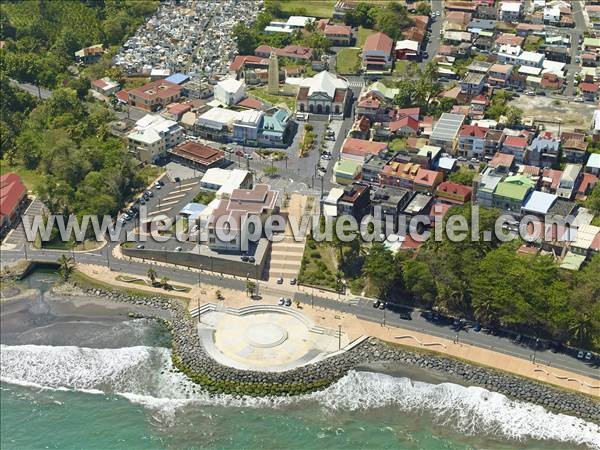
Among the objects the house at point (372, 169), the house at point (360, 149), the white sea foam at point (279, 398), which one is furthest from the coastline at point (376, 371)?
the house at point (360, 149)

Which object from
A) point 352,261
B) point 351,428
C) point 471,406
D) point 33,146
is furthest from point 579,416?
point 33,146

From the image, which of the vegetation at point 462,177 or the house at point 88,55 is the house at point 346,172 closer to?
the vegetation at point 462,177

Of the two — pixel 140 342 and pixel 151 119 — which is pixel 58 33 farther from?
pixel 140 342

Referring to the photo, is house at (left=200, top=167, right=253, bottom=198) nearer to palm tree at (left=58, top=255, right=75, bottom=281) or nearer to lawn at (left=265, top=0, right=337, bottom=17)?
palm tree at (left=58, top=255, right=75, bottom=281)

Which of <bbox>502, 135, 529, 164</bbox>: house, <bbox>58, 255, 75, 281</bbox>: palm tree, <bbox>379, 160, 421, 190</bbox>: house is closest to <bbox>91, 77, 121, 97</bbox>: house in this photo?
<bbox>58, 255, 75, 281</bbox>: palm tree

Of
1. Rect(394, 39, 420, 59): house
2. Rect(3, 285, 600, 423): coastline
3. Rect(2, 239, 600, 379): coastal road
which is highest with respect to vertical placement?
Rect(394, 39, 420, 59): house
